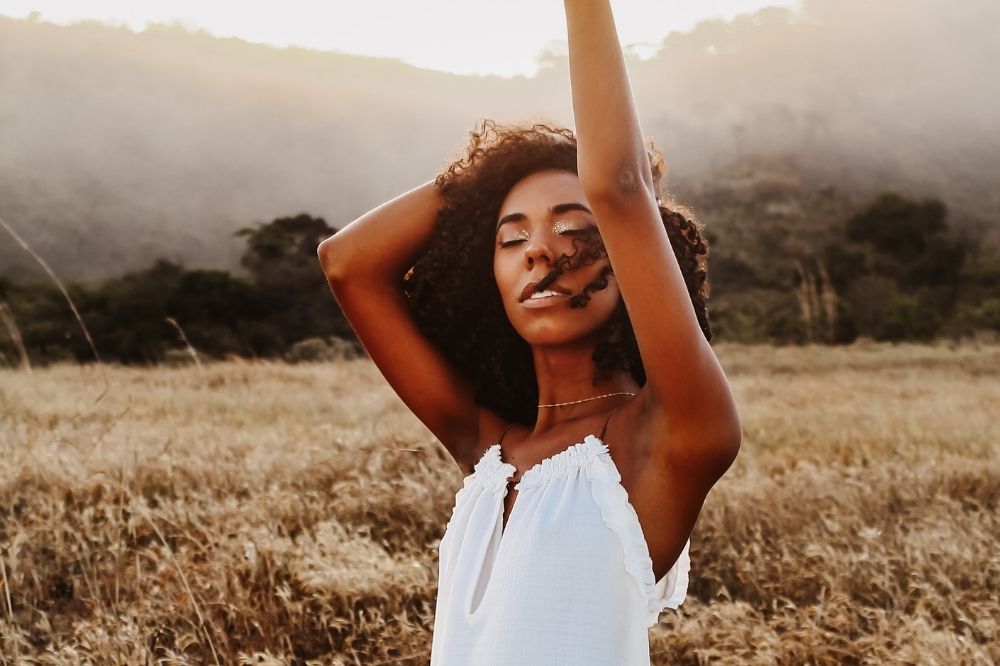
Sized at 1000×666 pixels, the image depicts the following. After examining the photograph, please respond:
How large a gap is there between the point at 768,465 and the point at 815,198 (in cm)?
3953

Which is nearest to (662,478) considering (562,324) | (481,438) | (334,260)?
(562,324)

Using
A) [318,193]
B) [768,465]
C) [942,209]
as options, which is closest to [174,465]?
[768,465]

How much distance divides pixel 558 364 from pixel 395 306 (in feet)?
1.31

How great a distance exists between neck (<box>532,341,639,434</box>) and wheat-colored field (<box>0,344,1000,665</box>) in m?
1.17

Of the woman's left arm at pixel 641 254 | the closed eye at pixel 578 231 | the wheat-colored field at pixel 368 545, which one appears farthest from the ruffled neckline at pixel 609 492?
the wheat-colored field at pixel 368 545

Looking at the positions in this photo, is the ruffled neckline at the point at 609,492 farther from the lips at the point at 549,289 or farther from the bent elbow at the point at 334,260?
the bent elbow at the point at 334,260

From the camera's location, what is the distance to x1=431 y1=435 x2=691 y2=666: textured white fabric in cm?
134

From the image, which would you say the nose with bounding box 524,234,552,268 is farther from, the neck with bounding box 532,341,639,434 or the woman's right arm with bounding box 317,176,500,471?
the woman's right arm with bounding box 317,176,500,471

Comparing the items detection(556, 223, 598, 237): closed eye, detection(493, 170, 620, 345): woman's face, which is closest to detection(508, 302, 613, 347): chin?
detection(493, 170, 620, 345): woman's face

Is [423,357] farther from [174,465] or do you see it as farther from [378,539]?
[174,465]

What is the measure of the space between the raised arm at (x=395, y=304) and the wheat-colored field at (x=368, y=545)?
3.09 feet

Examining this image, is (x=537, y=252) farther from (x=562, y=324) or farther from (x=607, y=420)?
(x=607, y=420)

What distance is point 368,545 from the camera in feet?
12.0

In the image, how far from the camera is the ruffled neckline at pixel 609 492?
137cm
